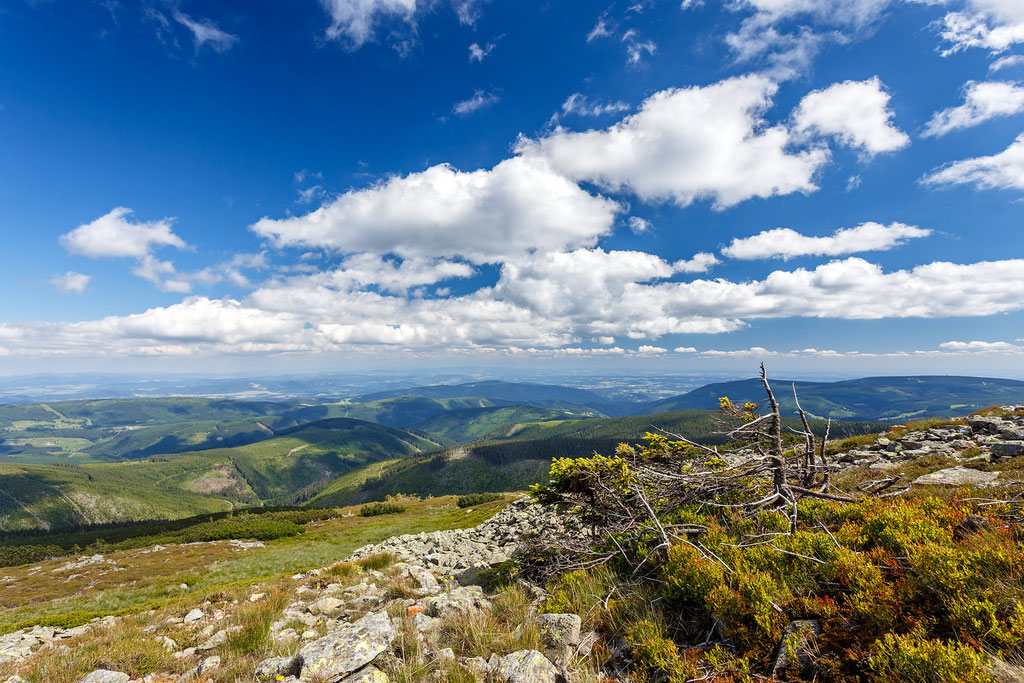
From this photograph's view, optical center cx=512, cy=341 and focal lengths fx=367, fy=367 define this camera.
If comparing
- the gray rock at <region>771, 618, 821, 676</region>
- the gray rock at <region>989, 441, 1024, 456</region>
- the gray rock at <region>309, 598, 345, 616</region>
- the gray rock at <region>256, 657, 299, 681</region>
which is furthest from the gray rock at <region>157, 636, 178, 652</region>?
the gray rock at <region>989, 441, 1024, 456</region>

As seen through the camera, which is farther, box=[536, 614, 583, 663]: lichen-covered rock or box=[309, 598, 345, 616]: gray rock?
box=[309, 598, 345, 616]: gray rock

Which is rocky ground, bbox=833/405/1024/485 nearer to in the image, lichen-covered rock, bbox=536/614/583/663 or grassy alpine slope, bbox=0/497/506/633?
lichen-covered rock, bbox=536/614/583/663

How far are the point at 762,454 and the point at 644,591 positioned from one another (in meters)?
3.92

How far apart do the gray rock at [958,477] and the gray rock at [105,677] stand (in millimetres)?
18310

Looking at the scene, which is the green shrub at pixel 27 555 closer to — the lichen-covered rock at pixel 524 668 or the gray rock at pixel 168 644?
the gray rock at pixel 168 644

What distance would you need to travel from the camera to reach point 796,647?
14.6 ft

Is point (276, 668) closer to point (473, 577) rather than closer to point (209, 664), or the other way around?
point (209, 664)

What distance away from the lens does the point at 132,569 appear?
29484 millimetres

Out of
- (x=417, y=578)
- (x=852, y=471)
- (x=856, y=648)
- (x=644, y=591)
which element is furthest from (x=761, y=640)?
(x=852, y=471)

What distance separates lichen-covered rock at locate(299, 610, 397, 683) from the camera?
Answer: 576 cm

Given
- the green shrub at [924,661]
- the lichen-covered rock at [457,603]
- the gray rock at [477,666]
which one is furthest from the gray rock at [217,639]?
the green shrub at [924,661]

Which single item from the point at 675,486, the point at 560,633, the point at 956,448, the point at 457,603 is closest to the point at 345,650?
the point at 457,603

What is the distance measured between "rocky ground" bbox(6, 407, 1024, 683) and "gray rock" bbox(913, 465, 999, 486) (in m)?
0.03

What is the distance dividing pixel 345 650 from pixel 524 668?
333cm
